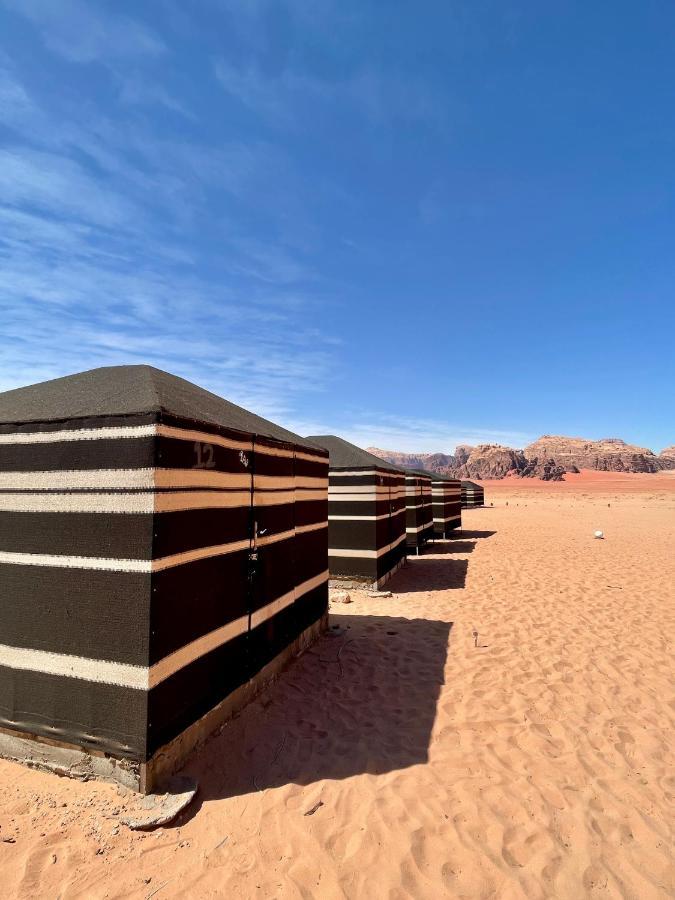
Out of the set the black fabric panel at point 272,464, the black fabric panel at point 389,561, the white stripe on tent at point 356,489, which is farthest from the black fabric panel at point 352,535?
the black fabric panel at point 272,464

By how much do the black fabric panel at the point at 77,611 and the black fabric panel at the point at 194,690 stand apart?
0.47 metres

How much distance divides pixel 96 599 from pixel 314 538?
155 inches

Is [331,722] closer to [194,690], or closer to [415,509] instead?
[194,690]

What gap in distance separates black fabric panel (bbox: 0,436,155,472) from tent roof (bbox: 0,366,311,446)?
23 centimetres

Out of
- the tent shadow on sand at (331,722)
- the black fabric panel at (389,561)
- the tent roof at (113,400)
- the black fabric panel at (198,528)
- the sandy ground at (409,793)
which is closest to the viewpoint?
the sandy ground at (409,793)

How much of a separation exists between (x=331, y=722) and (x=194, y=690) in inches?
67.3

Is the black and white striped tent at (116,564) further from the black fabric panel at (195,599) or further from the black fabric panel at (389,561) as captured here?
the black fabric panel at (389,561)

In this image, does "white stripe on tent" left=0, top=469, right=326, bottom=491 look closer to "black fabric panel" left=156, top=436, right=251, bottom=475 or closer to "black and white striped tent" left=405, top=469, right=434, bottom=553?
"black fabric panel" left=156, top=436, right=251, bottom=475

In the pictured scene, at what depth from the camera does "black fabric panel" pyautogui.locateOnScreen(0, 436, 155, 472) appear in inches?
147

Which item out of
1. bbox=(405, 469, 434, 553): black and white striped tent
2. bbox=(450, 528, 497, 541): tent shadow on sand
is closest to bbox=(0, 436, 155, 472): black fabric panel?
bbox=(405, 469, 434, 553): black and white striped tent

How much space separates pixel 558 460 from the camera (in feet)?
484

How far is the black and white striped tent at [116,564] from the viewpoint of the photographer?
371 centimetres

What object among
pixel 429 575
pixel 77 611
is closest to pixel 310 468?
pixel 77 611

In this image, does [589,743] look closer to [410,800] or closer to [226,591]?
[410,800]
